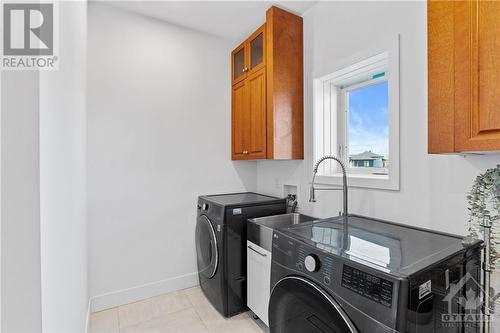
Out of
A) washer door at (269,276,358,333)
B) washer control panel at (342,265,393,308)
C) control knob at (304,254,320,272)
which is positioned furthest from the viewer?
control knob at (304,254,320,272)

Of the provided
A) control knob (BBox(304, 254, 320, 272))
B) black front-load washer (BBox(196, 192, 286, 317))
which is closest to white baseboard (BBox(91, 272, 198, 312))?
black front-load washer (BBox(196, 192, 286, 317))

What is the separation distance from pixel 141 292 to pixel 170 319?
46 cm

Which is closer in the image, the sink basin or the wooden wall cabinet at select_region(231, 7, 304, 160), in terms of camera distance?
the sink basin

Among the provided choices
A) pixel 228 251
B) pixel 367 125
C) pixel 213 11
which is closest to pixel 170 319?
pixel 228 251

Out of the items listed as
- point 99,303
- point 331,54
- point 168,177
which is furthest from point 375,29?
point 99,303

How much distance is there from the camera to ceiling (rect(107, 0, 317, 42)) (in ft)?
6.83

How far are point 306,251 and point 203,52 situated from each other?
227cm

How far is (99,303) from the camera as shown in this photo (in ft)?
6.89

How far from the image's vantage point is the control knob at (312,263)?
3.49 feet

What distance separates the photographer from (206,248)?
2.22 meters

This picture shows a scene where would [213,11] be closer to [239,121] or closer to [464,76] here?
[239,121]

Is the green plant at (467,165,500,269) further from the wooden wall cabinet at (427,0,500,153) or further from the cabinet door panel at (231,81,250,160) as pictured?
the cabinet door panel at (231,81,250,160)

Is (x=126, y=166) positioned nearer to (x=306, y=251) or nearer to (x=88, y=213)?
(x=88, y=213)

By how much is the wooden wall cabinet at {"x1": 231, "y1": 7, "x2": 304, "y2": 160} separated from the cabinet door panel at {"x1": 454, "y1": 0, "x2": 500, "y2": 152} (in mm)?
1275
